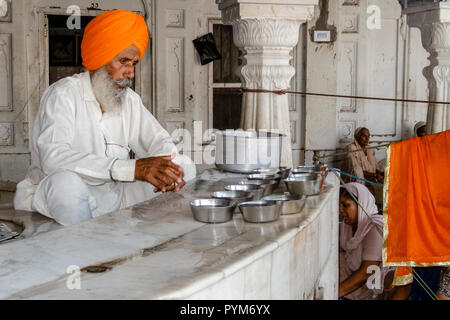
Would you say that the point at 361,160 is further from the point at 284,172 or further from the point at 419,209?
the point at 284,172

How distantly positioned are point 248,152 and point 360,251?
1520mm

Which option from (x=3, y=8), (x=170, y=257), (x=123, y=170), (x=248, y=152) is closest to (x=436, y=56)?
(x=248, y=152)

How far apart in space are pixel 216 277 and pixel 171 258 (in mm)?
269

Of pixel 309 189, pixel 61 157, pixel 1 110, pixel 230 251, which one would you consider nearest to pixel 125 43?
pixel 61 157

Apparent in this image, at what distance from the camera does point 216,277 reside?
171cm

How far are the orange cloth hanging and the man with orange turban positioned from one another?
119 centimetres

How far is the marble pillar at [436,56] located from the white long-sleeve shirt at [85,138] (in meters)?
2.82

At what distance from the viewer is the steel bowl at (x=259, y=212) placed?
7.96 ft

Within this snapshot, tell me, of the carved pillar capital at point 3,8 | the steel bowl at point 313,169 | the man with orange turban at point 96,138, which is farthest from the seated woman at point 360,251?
the carved pillar capital at point 3,8

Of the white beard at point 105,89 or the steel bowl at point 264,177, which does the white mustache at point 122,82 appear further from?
the steel bowl at point 264,177

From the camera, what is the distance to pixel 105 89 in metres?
A: 3.68

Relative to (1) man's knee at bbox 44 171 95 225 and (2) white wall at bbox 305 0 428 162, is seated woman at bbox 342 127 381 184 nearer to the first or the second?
(2) white wall at bbox 305 0 428 162

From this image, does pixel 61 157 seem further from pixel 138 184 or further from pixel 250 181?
pixel 250 181
